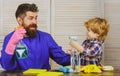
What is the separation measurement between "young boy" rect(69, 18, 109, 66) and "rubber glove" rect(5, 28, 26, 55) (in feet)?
1.05

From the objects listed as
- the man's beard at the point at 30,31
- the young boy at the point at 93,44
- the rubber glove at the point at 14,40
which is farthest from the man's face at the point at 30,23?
the young boy at the point at 93,44

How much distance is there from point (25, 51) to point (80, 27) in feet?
2.67

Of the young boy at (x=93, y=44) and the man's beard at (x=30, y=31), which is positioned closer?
the young boy at (x=93, y=44)

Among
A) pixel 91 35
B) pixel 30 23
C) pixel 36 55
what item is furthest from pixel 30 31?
pixel 91 35

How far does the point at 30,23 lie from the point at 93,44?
47 cm

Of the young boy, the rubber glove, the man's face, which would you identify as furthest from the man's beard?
the young boy

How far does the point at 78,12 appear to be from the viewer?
2832 millimetres

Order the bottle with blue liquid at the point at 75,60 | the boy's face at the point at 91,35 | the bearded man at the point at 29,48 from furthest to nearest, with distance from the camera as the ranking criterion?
the boy's face at the point at 91,35, the bearded man at the point at 29,48, the bottle with blue liquid at the point at 75,60

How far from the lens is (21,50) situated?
2131mm

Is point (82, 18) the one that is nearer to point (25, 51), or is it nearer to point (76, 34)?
point (76, 34)

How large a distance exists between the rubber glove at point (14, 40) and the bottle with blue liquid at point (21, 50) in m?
0.08

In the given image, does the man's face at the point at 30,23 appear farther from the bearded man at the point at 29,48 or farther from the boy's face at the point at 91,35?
the boy's face at the point at 91,35

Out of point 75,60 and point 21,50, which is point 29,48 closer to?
point 21,50

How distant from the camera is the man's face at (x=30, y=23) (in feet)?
7.25
